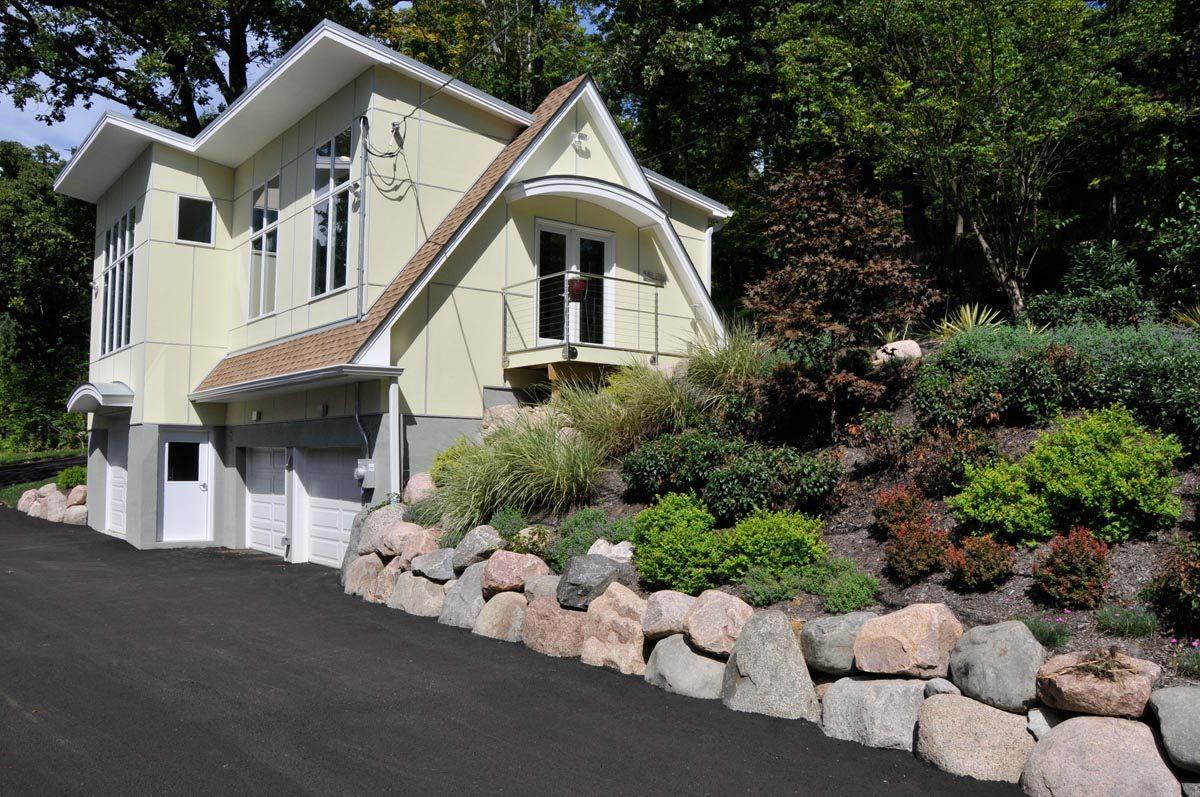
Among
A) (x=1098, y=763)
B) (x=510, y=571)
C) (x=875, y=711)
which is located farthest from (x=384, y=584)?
(x=1098, y=763)

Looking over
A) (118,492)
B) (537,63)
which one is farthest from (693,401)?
(537,63)

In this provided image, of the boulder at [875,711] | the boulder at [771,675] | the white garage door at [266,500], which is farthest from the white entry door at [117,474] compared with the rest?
the boulder at [875,711]

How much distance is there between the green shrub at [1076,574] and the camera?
6.21 meters

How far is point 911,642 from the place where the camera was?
594 cm

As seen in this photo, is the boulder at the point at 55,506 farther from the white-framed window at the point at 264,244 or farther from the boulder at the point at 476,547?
the boulder at the point at 476,547

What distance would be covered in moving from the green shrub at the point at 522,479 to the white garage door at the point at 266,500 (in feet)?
19.8

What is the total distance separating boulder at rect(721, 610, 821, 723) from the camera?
252 inches

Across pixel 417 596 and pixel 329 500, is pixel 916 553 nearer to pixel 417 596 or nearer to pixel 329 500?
pixel 417 596

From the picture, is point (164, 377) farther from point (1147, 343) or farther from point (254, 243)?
point (1147, 343)

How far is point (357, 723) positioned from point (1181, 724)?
5090 mm

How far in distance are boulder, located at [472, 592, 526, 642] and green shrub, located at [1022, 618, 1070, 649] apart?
4.80 metres

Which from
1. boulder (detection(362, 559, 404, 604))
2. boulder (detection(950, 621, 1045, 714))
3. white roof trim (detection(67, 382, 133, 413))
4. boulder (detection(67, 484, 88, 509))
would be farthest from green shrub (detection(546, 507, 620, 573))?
boulder (detection(67, 484, 88, 509))

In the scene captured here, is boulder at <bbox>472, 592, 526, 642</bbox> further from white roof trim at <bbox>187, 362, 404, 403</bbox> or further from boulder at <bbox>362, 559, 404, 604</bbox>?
white roof trim at <bbox>187, 362, 404, 403</bbox>

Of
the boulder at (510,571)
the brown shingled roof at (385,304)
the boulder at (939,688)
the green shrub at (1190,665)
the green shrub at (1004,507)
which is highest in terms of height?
the brown shingled roof at (385,304)
